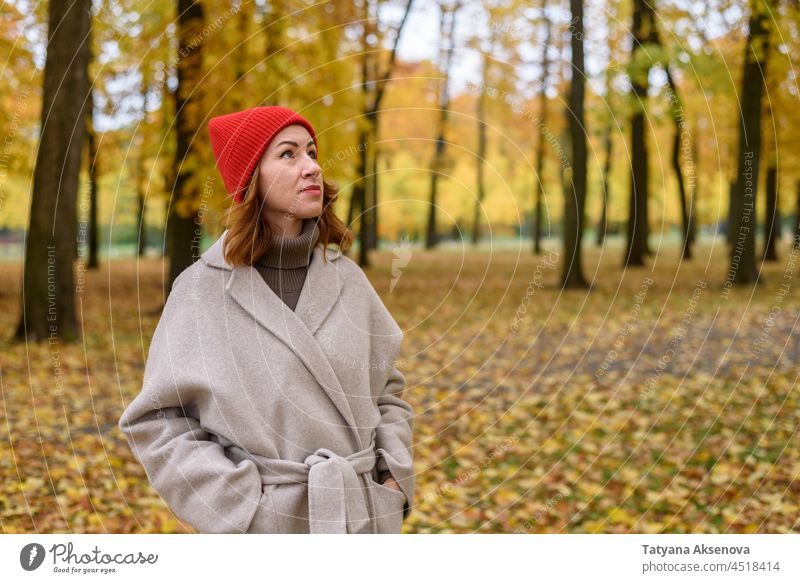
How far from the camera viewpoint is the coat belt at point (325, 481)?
2299 millimetres

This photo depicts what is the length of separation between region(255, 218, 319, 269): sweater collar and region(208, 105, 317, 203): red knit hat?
188 mm

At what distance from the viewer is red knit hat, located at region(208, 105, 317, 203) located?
232 centimetres

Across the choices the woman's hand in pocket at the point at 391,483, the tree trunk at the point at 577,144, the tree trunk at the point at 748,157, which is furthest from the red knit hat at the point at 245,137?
the tree trunk at the point at 577,144

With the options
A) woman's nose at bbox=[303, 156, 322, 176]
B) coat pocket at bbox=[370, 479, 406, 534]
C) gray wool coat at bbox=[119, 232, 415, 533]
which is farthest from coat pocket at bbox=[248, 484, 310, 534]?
woman's nose at bbox=[303, 156, 322, 176]

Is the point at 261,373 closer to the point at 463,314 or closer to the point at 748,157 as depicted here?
the point at 463,314

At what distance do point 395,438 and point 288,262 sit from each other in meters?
0.66

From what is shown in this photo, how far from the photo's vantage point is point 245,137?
7.67 ft

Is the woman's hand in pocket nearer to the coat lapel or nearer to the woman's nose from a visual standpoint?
the coat lapel

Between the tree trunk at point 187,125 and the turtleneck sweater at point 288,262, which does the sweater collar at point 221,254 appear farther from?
the tree trunk at point 187,125

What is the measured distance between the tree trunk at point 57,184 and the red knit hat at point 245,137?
7402 mm

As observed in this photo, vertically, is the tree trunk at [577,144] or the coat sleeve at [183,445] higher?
the tree trunk at [577,144]

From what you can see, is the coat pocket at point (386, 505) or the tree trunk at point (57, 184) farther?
the tree trunk at point (57, 184)

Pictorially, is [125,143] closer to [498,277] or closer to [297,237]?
[498,277]
